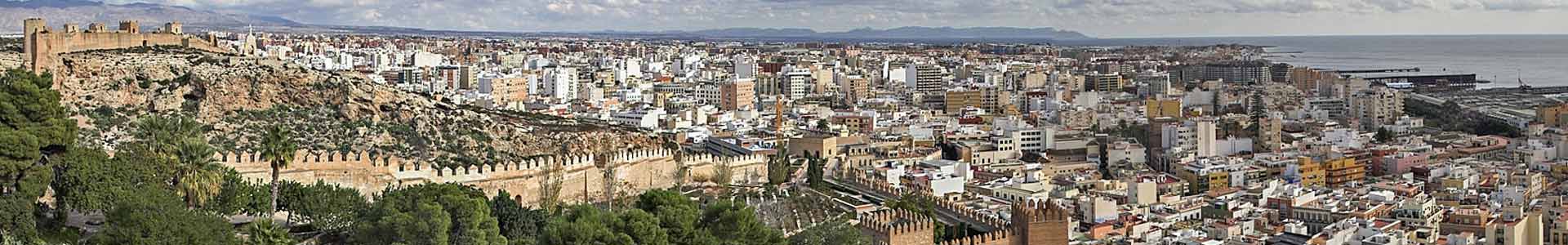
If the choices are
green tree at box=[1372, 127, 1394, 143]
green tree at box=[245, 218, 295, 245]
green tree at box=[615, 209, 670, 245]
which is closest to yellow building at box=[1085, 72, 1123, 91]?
green tree at box=[1372, 127, 1394, 143]

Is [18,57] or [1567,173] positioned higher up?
[18,57]

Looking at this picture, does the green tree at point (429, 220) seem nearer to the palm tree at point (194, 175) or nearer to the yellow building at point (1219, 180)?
the palm tree at point (194, 175)

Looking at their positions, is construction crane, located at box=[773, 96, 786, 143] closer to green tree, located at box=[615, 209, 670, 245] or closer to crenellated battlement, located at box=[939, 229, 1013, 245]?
crenellated battlement, located at box=[939, 229, 1013, 245]

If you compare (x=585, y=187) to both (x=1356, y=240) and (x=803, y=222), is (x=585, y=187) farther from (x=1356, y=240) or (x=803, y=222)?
(x=1356, y=240)

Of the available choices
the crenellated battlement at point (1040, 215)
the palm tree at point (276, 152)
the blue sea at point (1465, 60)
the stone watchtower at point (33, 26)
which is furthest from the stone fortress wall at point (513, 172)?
the blue sea at point (1465, 60)

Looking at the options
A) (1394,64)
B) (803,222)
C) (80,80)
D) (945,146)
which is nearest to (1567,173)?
(945,146)

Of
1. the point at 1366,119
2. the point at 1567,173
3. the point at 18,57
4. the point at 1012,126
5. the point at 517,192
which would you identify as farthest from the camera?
the point at 1366,119
